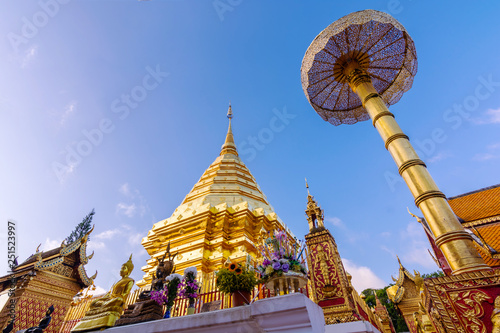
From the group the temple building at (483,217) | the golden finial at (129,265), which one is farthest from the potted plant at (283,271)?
the temple building at (483,217)

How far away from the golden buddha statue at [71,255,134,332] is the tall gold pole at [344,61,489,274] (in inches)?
206

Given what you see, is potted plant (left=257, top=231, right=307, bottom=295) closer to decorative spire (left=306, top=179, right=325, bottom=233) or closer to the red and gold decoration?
the red and gold decoration

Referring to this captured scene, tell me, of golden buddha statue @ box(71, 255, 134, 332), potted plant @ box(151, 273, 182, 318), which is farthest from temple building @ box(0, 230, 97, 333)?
potted plant @ box(151, 273, 182, 318)

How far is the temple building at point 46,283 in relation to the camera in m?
6.65

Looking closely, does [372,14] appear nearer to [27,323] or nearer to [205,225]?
[205,225]

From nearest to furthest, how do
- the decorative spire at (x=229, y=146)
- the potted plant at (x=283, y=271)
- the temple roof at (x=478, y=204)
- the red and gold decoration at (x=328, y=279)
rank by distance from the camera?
the potted plant at (x=283, y=271) → the red and gold decoration at (x=328, y=279) → the temple roof at (x=478, y=204) → the decorative spire at (x=229, y=146)

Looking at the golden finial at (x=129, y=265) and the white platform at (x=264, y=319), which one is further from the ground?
the golden finial at (x=129, y=265)

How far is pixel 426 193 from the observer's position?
199 inches

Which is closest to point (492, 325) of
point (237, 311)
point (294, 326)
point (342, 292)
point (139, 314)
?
point (342, 292)

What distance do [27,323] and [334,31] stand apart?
1101 centimetres

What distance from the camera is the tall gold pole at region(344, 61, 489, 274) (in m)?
4.23

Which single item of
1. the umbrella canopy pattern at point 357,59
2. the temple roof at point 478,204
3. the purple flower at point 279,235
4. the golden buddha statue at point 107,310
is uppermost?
the umbrella canopy pattern at point 357,59

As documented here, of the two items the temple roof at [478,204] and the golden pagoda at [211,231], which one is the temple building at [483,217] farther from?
the golden pagoda at [211,231]

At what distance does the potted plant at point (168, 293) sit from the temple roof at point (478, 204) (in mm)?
8291
